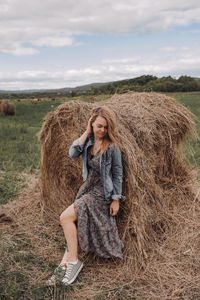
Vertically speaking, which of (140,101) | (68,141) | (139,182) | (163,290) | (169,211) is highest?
(140,101)

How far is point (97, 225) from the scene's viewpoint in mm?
3438

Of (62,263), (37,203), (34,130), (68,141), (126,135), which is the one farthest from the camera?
(34,130)

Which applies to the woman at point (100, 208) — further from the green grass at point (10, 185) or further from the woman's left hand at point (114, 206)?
the green grass at point (10, 185)

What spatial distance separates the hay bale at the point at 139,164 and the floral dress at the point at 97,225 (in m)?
0.20

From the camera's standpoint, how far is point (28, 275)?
3322 millimetres

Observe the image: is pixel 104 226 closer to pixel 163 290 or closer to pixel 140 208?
pixel 140 208

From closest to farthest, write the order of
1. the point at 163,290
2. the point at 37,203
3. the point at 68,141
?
1. the point at 163,290
2. the point at 68,141
3. the point at 37,203

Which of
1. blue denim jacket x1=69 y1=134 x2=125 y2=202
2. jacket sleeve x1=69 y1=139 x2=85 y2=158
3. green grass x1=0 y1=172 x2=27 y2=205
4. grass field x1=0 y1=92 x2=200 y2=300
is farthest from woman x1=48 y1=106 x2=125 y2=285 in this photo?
Answer: green grass x1=0 y1=172 x2=27 y2=205

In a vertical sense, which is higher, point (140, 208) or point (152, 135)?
point (152, 135)

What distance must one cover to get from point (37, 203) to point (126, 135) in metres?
2.08

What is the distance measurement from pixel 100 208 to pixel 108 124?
939mm

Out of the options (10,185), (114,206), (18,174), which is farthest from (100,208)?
(18,174)

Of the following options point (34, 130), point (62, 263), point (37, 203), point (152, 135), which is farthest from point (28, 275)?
point (34, 130)

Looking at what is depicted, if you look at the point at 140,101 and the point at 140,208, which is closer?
the point at 140,208
